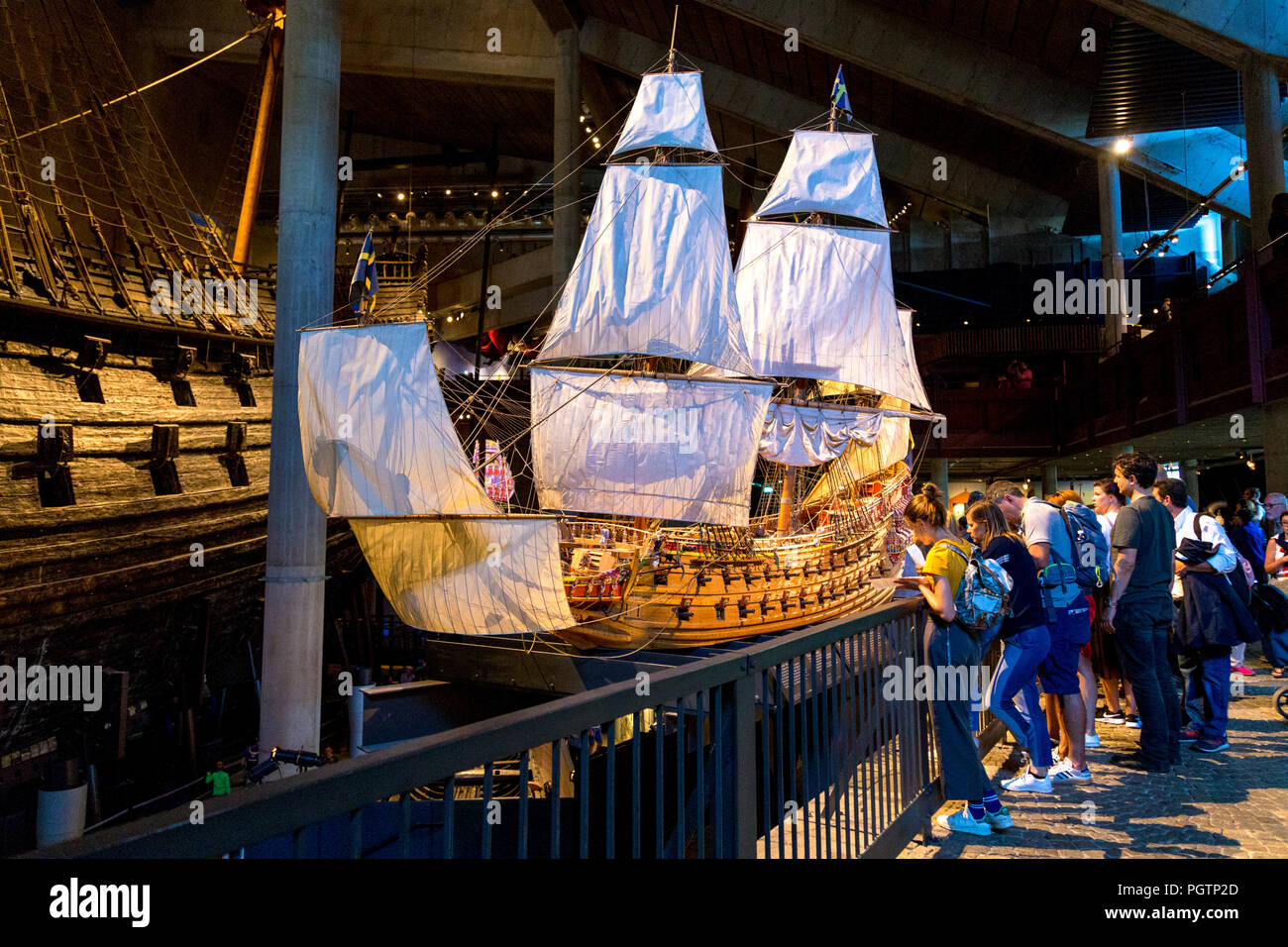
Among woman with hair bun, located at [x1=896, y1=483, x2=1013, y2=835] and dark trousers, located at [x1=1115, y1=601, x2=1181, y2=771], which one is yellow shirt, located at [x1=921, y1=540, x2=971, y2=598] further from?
dark trousers, located at [x1=1115, y1=601, x2=1181, y2=771]

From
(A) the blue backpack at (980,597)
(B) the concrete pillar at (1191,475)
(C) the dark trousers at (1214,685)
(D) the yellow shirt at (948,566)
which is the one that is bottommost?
(C) the dark trousers at (1214,685)

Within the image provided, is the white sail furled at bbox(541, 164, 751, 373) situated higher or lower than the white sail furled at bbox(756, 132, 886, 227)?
lower

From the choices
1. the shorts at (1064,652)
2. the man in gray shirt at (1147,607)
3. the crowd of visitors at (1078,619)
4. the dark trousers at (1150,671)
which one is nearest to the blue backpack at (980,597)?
the crowd of visitors at (1078,619)

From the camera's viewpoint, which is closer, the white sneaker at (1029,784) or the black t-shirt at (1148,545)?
the white sneaker at (1029,784)

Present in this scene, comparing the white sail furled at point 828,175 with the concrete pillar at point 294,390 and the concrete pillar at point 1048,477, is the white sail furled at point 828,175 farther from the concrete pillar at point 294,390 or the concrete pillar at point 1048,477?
the concrete pillar at point 294,390

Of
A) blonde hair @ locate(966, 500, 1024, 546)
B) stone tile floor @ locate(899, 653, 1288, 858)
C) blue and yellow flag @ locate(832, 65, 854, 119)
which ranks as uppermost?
blue and yellow flag @ locate(832, 65, 854, 119)

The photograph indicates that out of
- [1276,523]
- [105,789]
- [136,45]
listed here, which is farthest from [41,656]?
[136,45]

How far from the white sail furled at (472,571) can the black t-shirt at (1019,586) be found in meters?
6.58

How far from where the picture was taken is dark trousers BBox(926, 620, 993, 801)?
13.4 feet

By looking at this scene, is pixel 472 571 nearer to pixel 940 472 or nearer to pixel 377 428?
pixel 377 428

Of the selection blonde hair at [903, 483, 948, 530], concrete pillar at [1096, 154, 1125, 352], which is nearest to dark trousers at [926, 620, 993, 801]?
blonde hair at [903, 483, 948, 530]

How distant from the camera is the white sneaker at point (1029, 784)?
15.5 ft

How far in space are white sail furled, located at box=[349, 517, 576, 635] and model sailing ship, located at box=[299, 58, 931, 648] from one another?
28 millimetres
